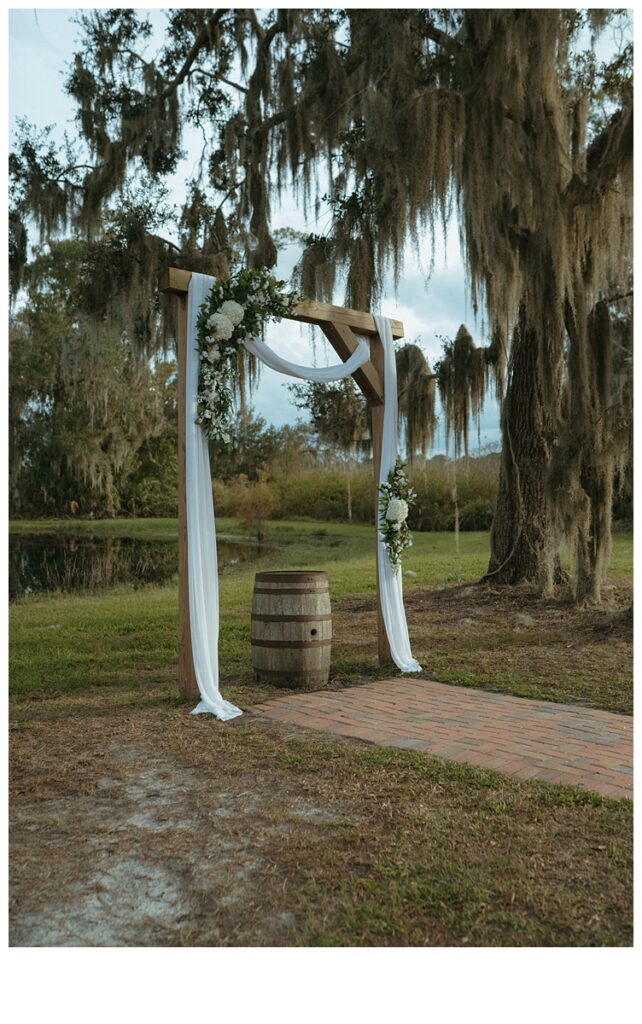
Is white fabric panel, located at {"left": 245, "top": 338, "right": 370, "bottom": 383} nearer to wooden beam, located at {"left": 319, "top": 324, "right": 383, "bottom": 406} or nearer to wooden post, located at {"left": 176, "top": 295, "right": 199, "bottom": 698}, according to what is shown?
wooden beam, located at {"left": 319, "top": 324, "right": 383, "bottom": 406}

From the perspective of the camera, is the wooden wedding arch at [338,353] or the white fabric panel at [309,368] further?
the white fabric panel at [309,368]

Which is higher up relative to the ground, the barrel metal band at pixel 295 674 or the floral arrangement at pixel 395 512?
the floral arrangement at pixel 395 512

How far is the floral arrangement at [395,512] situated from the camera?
593 cm

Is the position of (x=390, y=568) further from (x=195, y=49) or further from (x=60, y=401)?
(x=60, y=401)

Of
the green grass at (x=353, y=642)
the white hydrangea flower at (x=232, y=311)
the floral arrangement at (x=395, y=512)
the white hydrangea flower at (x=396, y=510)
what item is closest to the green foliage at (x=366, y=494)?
the green grass at (x=353, y=642)

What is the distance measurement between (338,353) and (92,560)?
38.7 feet

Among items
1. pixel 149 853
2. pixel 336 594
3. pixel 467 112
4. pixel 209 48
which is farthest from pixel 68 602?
pixel 149 853

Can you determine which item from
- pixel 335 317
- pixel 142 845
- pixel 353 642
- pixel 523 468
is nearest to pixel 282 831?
pixel 142 845

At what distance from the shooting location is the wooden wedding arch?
4.91 m

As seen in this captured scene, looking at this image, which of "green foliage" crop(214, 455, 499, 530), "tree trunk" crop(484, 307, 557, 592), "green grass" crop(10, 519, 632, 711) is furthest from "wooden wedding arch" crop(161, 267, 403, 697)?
"green foliage" crop(214, 455, 499, 530)

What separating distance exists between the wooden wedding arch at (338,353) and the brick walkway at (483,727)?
2.08ft

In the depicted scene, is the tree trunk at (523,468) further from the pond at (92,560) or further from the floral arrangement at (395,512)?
the pond at (92,560)

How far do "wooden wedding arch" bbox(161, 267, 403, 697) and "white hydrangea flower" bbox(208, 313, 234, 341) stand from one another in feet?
0.69

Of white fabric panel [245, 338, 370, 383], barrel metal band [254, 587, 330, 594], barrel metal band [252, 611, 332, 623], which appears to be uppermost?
white fabric panel [245, 338, 370, 383]
